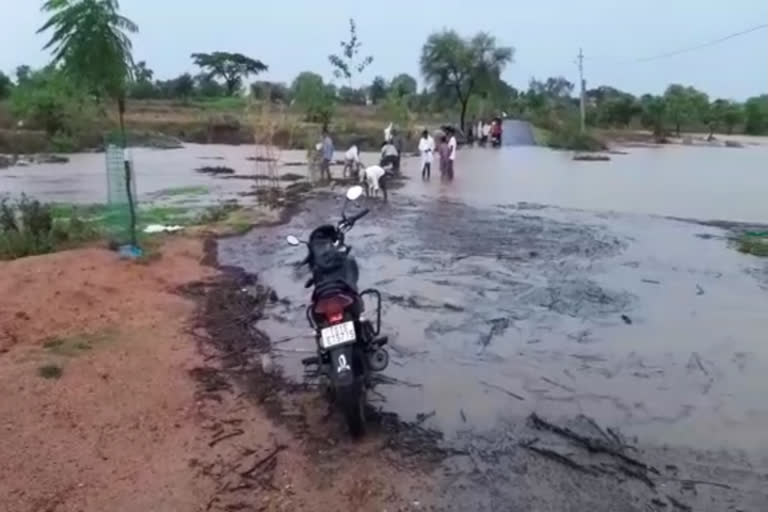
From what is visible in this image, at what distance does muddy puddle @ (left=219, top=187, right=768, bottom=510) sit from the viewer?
17.5 feet

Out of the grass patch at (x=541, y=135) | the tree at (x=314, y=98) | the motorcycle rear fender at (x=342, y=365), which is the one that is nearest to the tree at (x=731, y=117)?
the grass patch at (x=541, y=135)

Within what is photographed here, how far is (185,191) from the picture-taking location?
2430cm

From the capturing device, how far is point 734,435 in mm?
→ 5832

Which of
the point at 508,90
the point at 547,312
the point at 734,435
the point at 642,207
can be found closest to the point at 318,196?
the point at 642,207

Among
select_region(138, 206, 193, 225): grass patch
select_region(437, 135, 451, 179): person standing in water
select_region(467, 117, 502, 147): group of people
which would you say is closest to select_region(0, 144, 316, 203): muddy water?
select_region(138, 206, 193, 225): grass patch

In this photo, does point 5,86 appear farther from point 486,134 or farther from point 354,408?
point 354,408

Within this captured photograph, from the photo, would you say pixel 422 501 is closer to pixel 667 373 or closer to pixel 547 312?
pixel 667 373

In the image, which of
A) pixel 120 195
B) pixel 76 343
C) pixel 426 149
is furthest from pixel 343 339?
pixel 426 149

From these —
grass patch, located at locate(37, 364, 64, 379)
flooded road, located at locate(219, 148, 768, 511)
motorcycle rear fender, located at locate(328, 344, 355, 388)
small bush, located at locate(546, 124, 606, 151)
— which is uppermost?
small bush, located at locate(546, 124, 606, 151)

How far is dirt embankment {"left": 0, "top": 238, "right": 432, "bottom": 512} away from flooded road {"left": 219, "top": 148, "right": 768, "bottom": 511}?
738 millimetres

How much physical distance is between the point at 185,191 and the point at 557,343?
712 inches

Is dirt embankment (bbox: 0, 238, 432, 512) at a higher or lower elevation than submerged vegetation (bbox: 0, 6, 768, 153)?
lower

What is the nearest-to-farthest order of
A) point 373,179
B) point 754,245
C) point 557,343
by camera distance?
1. point 557,343
2. point 754,245
3. point 373,179

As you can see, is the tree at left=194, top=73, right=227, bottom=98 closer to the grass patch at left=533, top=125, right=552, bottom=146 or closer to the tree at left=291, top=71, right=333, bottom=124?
the tree at left=291, top=71, right=333, bottom=124
